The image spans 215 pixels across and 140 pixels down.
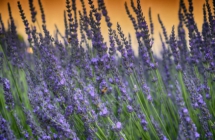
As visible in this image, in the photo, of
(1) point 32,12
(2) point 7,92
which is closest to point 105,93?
(2) point 7,92

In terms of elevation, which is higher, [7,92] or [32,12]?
[32,12]

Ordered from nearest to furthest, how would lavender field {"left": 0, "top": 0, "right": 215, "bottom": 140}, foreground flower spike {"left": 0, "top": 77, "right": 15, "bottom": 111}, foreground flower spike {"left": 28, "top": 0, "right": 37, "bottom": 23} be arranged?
lavender field {"left": 0, "top": 0, "right": 215, "bottom": 140} → foreground flower spike {"left": 0, "top": 77, "right": 15, "bottom": 111} → foreground flower spike {"left": 28, "top": 0, "right": 37, "bottom": 23}

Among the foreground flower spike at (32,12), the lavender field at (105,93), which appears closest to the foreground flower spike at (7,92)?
the lavender field at (105,93)

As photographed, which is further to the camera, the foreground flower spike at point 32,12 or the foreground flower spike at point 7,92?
the foreground flower spike at point 32,12

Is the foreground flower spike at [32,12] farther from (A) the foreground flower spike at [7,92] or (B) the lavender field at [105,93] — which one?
(A) the foreground flower spike at [7,92]

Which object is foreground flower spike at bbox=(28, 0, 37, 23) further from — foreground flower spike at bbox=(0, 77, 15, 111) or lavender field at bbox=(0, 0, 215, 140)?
foreground flower spike at bbox=(0, 77, 15, 111)

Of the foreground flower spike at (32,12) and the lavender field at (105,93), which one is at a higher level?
the foreground flower spike at (32,12)

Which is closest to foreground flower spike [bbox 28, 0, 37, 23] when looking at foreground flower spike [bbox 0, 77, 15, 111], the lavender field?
the lavender field

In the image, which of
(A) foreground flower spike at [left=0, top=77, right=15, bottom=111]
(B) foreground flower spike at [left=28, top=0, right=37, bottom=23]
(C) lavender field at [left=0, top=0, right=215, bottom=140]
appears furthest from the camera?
(B) foreground flower spike at [left=28, top=0, right=37, bottom=23]

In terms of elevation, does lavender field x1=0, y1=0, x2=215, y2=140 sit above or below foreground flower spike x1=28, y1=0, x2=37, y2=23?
below

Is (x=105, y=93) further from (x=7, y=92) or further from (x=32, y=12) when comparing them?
(x=32, y=12)

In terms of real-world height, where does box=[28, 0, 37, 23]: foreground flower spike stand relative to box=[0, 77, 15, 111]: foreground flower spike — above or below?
above

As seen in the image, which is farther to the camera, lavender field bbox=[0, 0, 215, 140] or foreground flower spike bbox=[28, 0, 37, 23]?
foreground flower spike bbox=[28, 0, 37, 23]

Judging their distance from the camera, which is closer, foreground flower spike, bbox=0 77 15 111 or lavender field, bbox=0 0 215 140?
lavender field, bbox=0 0 215 140
